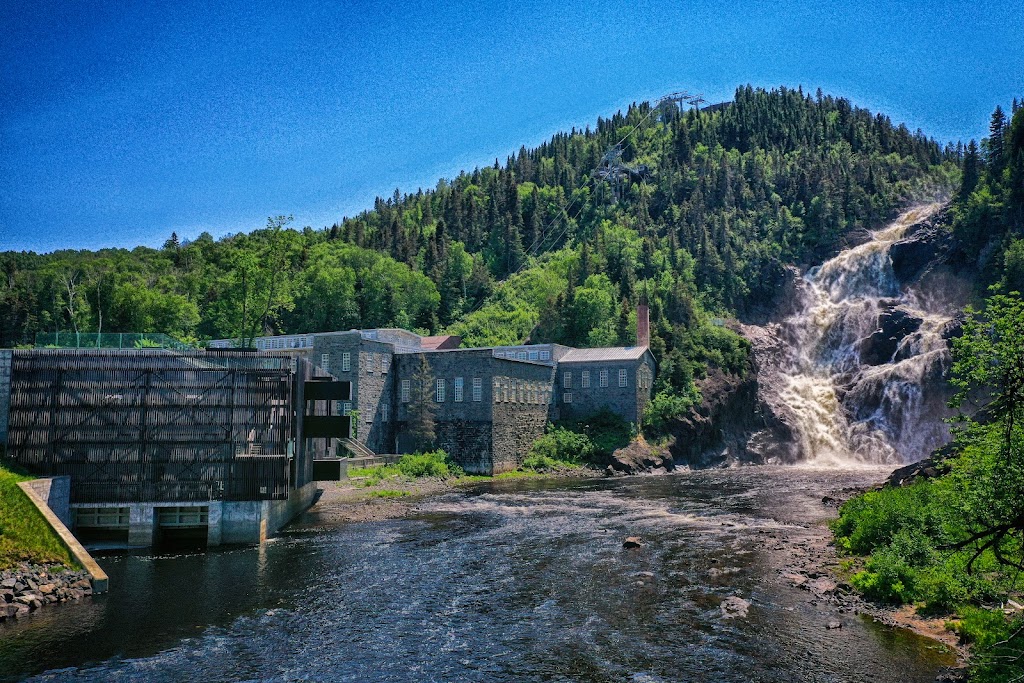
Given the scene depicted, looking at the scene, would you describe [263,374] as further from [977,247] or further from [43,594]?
[977,247]

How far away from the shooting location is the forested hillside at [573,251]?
83.3m

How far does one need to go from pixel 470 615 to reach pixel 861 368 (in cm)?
6602

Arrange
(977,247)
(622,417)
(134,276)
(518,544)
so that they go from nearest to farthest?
(518,544) → (622,417) → (977,247) → (134,276)

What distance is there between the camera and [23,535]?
78.3 ft

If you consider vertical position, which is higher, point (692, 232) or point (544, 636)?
point (692, 232)

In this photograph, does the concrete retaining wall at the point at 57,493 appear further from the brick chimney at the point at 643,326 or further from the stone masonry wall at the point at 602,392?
the brick chimney at the point at 643,326

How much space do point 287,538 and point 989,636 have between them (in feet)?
80.7

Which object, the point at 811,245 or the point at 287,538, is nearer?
the point at 287,538

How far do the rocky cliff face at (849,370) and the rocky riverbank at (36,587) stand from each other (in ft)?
166

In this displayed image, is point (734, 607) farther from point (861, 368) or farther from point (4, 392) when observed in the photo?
point (861, 368)

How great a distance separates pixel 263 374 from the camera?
3125 centimetres

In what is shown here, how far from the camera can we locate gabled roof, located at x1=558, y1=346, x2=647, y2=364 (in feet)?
220

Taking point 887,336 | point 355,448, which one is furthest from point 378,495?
point 887,336

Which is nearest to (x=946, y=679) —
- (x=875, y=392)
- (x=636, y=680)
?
(x=636, y=680)
